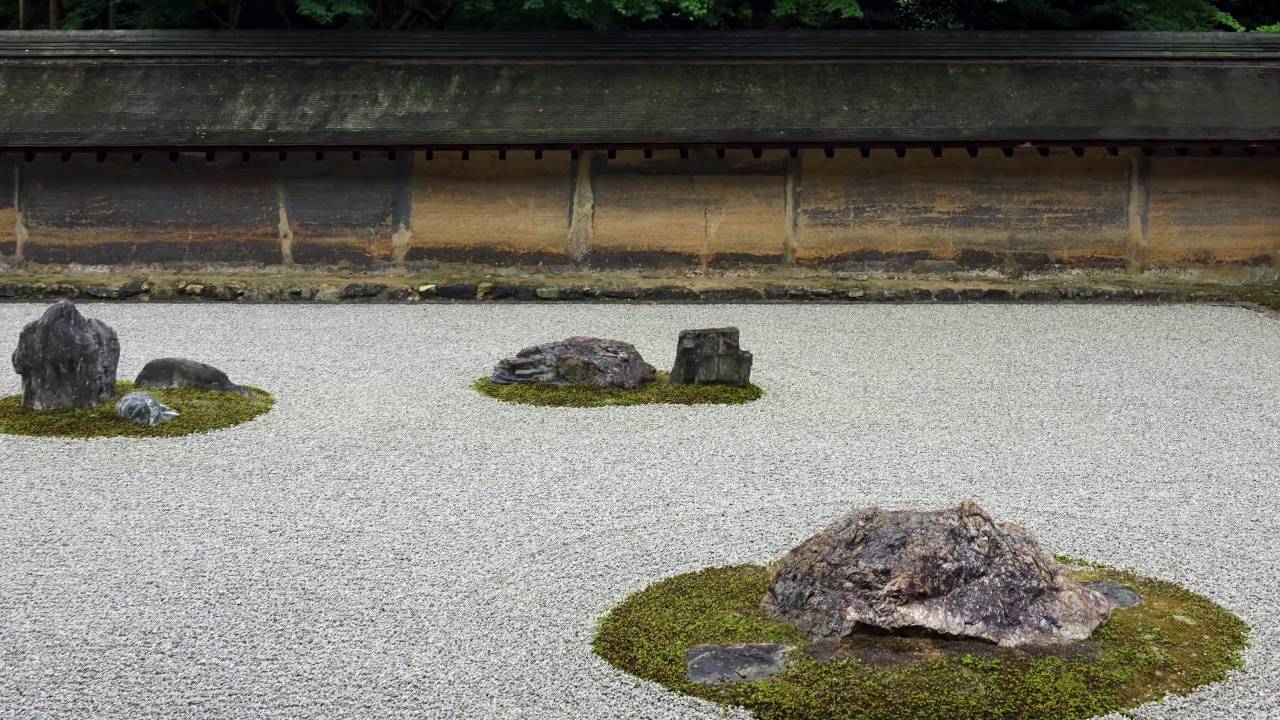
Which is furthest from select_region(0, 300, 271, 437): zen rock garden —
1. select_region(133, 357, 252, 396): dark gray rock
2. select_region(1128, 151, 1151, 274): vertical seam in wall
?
select_region(1128, 151, 1151, 274): vertical seam in wall

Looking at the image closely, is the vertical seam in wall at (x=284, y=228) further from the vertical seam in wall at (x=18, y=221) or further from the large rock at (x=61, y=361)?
the large rock at (x=61, y=361)

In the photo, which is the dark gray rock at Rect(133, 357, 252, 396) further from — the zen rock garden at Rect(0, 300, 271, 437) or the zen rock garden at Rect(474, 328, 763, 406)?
the zen rock garden at Rect(474, 328, 763, 406)

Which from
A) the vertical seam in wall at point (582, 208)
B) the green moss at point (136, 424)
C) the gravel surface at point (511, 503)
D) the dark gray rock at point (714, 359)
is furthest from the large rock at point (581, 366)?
the vertical seam in wall at point (582, 208)

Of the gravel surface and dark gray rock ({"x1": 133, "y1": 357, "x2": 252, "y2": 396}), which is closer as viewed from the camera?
the gravel surface

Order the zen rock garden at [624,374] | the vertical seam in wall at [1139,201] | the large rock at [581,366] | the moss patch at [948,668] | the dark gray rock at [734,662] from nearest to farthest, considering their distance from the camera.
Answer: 1. the moss patch at [948,668]
2. the dark gray rock at [734,662]
3. the zen rock garden at [624,374]
4. the large rock at [581,366]
5. the vertical seam in wall at [1139,201]

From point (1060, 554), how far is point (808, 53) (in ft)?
49.2

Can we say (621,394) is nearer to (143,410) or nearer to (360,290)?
(143,410)

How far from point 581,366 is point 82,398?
4121 mm

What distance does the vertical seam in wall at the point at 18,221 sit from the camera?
20188 millimetres

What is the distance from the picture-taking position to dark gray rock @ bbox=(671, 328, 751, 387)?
1246 cm

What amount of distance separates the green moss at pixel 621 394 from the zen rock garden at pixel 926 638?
564cm

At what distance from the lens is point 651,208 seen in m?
20.0

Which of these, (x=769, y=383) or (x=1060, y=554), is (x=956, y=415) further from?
(x=1060, y=554)

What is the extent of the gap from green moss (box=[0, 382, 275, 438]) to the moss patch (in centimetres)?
547
